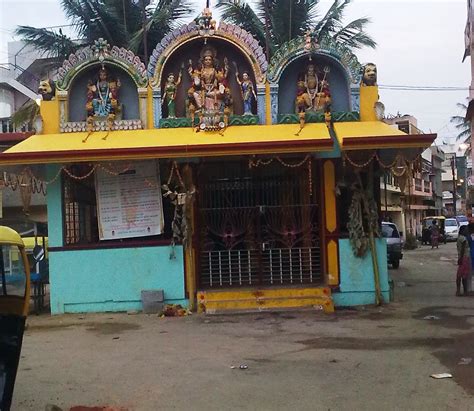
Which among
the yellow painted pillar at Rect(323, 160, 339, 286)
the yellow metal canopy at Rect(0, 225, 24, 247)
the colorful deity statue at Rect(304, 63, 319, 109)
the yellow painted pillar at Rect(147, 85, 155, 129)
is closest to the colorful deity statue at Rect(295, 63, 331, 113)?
the colorful deity statue at Rect(304, 63, 319, 109)

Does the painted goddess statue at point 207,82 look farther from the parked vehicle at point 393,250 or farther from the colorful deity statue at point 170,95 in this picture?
the parked vehicle at point 393,250

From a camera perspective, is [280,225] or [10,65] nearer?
[280,225]

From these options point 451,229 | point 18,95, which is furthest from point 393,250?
point 451,229

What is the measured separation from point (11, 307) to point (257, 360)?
3.47 m

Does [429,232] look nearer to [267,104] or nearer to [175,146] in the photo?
[267,104]

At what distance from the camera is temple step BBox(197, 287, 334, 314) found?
12.2m

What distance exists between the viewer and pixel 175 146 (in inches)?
460

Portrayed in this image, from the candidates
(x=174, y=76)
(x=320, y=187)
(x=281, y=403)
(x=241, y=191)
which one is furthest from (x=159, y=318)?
(x=281, y=403)

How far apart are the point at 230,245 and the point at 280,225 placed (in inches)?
44.9

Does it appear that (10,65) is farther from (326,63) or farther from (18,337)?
(18,337)

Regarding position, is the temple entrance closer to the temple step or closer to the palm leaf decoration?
the temple step

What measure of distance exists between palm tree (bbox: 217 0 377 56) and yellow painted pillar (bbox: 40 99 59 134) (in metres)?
11.1

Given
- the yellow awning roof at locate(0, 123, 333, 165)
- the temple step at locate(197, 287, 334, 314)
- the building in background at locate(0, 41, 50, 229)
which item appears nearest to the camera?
the yellow awning roof at locate(0, 123, 333, 165)

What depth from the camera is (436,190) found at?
70188 millimetres
